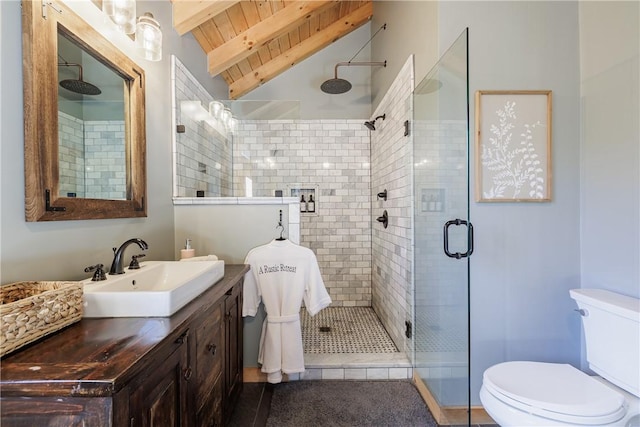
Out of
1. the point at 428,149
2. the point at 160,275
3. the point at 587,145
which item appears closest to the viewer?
the point at 160,275

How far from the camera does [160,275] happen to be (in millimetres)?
1546

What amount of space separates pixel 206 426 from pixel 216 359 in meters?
0.27

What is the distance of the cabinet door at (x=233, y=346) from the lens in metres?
1.60

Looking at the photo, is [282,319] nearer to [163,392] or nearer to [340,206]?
[163,392]

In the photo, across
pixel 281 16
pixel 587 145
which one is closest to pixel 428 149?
pixel 587 145

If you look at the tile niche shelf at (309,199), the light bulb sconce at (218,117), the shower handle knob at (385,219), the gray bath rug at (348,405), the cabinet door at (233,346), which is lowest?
the gray bath rug at (348,405)

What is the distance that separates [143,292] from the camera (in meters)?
0.99

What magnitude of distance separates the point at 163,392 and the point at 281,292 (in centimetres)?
109

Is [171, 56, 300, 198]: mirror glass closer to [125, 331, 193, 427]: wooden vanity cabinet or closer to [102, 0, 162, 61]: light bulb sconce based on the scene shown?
[102, 0, 162, 61]: light bulb sconce

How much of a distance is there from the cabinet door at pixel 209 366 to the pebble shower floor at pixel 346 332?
110cm

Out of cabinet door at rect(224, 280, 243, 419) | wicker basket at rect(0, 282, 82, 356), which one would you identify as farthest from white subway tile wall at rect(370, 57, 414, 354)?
wicker basket at rect(0, 282, 82, 356)

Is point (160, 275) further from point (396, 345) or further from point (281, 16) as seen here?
point (281, 16)

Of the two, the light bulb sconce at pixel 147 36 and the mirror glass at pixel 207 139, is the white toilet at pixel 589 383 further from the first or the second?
the light bulb sconce at pixel 147 36

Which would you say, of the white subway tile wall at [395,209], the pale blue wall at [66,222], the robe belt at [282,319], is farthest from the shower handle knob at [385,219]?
the pale blue wall at [66,222]
